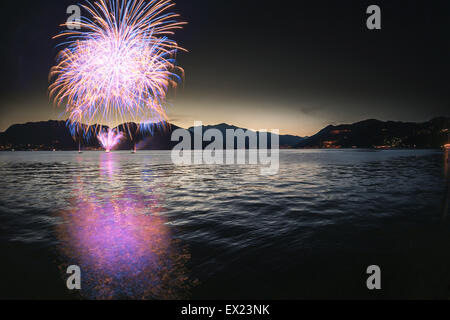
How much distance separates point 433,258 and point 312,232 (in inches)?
140

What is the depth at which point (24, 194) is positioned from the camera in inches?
688

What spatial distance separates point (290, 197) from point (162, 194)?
31.4 ft

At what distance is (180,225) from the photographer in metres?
10.0

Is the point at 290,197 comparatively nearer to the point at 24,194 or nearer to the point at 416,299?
the point at 416,299

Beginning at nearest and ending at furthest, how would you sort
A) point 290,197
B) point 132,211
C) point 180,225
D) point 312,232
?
1. point 312,232
2. point 180,225
3. point 132,211
4. point 290,197

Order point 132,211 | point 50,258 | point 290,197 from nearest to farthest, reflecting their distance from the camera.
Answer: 1. point 50,258
2. point 132,211
3. point 290,197

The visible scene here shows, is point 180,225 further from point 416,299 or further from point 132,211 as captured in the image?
point 416,299

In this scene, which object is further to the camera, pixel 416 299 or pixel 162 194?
pixel 162 194
